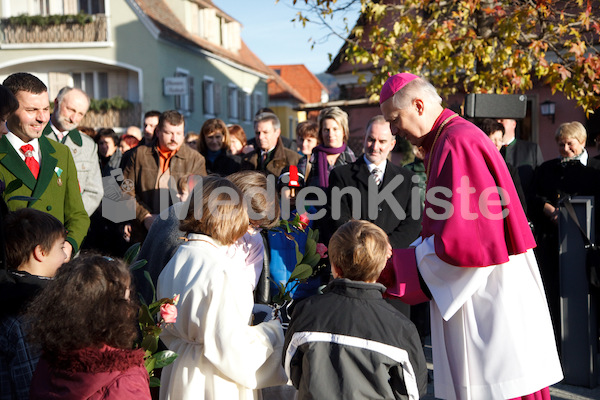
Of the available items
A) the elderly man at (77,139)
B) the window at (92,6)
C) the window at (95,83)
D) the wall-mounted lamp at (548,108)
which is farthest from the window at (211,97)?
the elderly man at (77,139)

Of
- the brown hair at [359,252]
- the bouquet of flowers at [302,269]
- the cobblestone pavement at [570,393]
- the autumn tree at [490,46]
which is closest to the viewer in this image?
the brown hair at [359,252]

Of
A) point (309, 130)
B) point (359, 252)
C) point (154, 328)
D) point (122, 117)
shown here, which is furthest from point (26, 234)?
point (122, 117)

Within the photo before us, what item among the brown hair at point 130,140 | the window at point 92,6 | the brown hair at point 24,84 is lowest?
the brown hair at point 130,140

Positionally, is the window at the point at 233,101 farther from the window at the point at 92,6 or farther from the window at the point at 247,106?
the window at the point at 92,6

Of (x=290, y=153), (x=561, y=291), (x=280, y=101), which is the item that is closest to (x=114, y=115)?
(x=280, y=101)

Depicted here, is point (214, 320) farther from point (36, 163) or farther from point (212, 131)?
point (212, 131)

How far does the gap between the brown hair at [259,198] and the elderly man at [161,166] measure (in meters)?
2.25

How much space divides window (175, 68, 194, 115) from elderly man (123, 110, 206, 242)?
23251 mm

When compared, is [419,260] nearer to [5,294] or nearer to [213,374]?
[213,374]

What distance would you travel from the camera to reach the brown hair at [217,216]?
3168mm

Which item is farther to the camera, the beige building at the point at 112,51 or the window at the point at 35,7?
the window at the point at 35,7

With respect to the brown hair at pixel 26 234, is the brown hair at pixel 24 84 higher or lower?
higher

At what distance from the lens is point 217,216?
3.16 m

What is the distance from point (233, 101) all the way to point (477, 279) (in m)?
33.1
